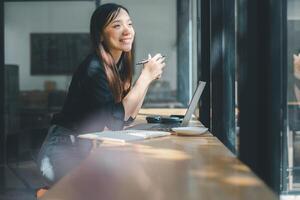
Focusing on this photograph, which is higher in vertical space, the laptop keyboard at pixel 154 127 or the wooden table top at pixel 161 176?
the laptop keyboard at pixel 154 127

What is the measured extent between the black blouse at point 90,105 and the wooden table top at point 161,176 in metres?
0.41

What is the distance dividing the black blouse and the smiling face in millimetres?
213

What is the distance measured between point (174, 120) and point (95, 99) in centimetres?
63

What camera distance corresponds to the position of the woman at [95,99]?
7.45 feet

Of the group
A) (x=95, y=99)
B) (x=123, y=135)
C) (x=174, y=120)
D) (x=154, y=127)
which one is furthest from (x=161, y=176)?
(x=174, y=120)

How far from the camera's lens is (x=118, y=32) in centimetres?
256

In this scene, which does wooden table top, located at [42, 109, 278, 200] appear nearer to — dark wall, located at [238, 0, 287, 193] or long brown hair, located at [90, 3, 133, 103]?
dark wall, located at [238, 0, 287, 193]

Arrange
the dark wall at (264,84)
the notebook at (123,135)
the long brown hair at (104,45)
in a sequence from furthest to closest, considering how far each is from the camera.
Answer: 1. the long brown hair at (104,45)
2. the notebook at (123,135)
3. the dark wall at (264,84)

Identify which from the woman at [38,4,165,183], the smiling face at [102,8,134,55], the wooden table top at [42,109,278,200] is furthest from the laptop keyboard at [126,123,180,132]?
the wooden table top at [42,109,278,200]

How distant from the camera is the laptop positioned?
2.56 meters

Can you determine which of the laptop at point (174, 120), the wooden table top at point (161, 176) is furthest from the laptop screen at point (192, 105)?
the wooden table top at point (161, 176)

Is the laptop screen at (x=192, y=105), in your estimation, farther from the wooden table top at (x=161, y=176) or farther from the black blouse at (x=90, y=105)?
the wooden table top at (x=161, y=176)

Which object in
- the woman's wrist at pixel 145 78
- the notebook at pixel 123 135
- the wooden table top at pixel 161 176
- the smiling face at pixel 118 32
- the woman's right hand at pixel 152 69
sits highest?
the smiling face at pixel 118 32

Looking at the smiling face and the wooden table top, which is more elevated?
the smiling face
